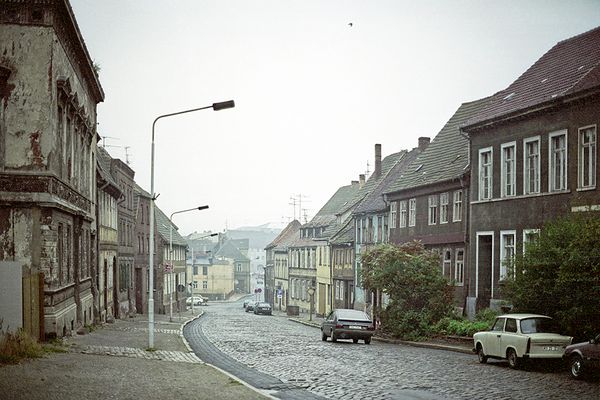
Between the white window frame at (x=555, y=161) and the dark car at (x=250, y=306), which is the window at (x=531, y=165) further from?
the dark car at (x=250, y=306)

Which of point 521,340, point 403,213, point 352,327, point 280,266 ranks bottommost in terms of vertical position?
point 280,266

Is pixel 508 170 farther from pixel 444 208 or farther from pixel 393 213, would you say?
pixel 393 213

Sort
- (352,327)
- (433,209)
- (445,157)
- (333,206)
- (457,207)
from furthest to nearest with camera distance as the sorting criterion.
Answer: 1. (333,206)
2. (445,157)
3. (433,209)
4. (457,207)
5. (352,327)

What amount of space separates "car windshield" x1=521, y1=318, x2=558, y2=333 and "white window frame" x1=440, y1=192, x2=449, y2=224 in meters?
22.3

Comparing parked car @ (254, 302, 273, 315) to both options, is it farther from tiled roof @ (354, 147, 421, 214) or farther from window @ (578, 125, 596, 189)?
window @ (578, 125, 596, 189)

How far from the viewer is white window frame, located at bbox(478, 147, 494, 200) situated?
37.6 metres

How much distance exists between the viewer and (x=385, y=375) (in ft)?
67.4

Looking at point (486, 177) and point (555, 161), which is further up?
point (555, 161)

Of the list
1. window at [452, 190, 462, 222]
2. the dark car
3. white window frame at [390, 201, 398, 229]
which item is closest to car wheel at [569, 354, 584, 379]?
window at [452, 190, 462, 222]

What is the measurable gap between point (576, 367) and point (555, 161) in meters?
14.7

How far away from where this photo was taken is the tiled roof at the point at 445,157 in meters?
45.2

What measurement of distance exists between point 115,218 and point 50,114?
29.0 meters

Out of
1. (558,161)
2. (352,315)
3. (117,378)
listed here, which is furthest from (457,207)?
(117,378)

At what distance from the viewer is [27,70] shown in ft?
84.0
